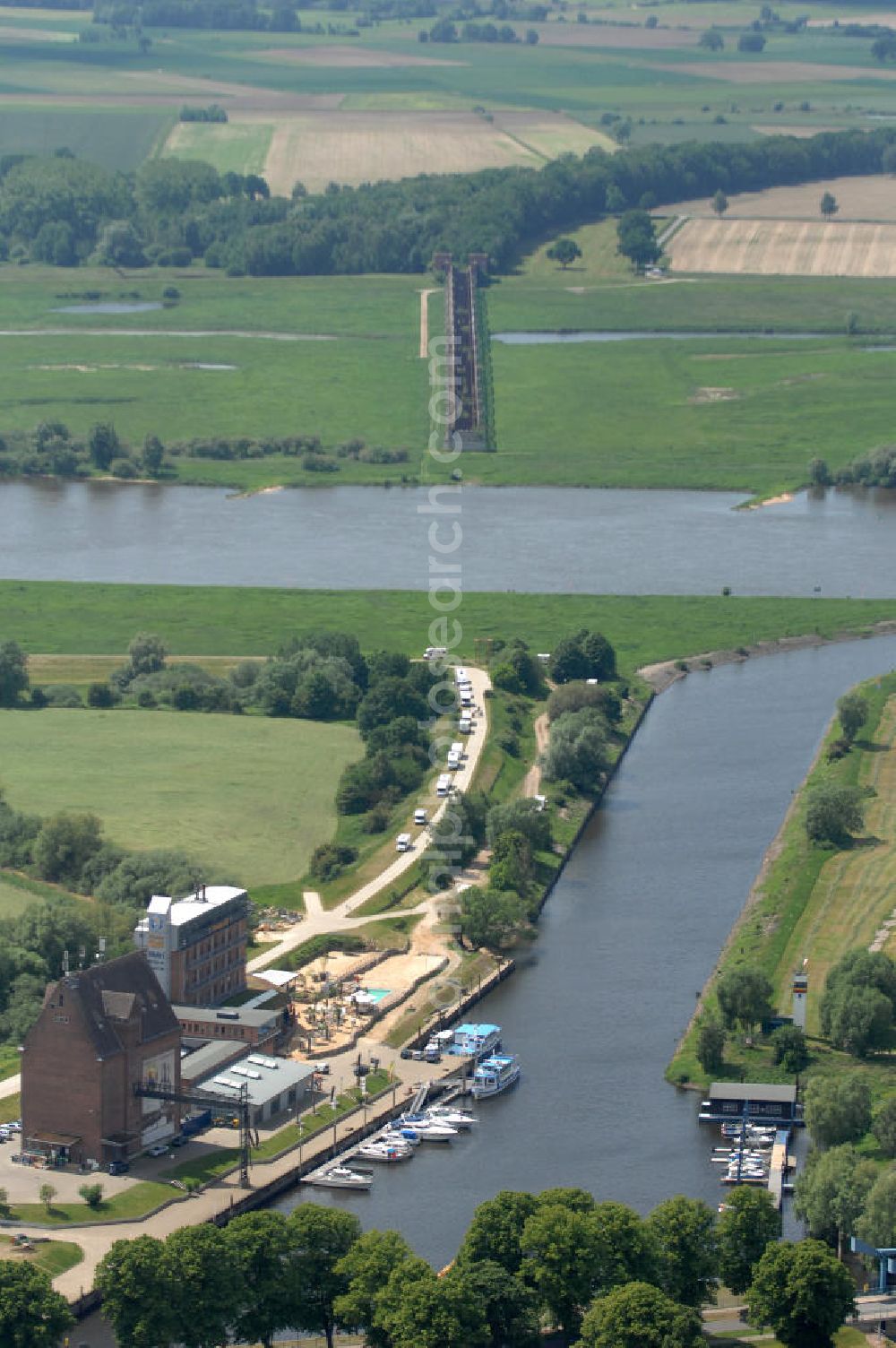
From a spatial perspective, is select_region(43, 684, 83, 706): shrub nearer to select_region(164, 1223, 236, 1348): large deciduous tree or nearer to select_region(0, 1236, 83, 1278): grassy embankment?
select_region(0, 1236, 83, 1278): grassy embankment

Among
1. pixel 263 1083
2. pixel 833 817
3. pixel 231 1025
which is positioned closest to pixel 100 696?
pixel 833 817

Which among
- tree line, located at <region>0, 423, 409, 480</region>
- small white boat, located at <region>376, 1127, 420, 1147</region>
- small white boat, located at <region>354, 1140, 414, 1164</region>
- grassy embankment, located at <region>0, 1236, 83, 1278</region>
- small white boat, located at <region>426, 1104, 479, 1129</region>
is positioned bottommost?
grassy embankment, located at <region>0, 1236, 83, 1278</region>

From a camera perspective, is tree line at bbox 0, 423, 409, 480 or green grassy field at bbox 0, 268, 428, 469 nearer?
tree line at bbox 0, 423, 409, 480

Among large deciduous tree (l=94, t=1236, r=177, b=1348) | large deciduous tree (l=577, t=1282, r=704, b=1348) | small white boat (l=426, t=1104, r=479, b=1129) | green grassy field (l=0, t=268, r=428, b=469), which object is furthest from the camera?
green grassy field (l=0, t=268, r=428, b=469)

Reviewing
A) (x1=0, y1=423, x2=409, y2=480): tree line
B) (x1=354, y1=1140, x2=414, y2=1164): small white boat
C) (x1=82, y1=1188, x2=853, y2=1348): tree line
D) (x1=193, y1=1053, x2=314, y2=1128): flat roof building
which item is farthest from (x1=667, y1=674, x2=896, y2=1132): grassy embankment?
(x1=0, y1=423, x2=409, y2=480): tree line

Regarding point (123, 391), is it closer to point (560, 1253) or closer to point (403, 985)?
point (403, 985)

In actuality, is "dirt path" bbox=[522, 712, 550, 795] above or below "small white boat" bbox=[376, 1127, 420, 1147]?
above

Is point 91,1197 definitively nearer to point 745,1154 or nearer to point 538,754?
point 745,1154
